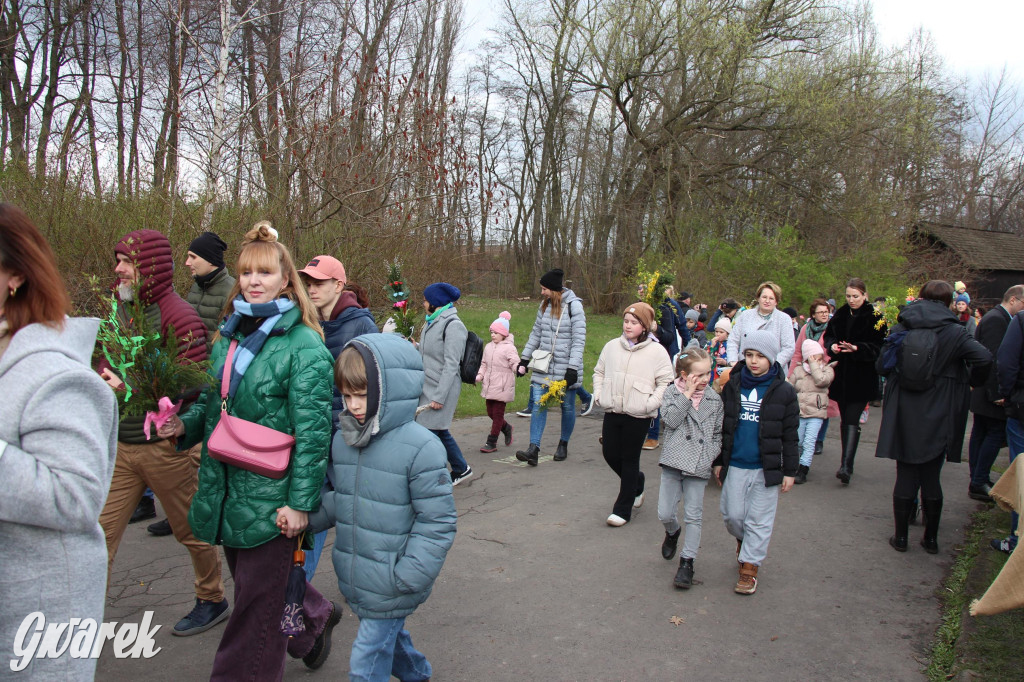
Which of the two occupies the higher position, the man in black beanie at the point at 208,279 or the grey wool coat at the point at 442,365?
the man in black beanie at the point at 208,279

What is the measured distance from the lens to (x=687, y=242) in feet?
73.3

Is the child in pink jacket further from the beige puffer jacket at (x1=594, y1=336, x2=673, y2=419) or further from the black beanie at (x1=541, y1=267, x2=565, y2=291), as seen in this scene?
the beige puffer jacket at (x1=594, y1=336, x2=673, y2=419)

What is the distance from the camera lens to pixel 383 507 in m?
2.95

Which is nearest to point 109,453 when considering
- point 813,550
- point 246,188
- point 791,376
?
point 813,550

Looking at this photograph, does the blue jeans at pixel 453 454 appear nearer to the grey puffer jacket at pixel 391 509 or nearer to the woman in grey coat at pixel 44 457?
the grey puffer jacket at pixel 391 509

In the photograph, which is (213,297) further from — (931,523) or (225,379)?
(931,523)

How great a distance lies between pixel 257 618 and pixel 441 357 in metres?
3.84

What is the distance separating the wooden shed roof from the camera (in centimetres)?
3291

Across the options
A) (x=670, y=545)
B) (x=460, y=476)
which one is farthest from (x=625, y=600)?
(x=460, y=476)

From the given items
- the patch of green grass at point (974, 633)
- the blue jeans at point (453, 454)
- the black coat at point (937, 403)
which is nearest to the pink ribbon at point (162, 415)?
the blue jeans at point (453, 454)

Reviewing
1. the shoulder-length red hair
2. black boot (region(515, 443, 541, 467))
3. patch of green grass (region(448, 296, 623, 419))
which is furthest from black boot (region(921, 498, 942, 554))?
patch of green grass (region(448, 296, 623, 419))

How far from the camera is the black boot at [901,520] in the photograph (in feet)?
18.6

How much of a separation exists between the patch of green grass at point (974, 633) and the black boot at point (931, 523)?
199mm

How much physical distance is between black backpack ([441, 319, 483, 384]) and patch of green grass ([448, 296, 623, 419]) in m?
4.27
